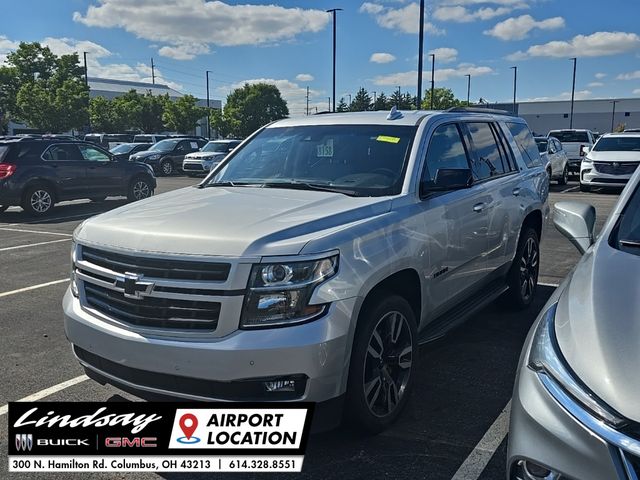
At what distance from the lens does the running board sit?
13.1 ft

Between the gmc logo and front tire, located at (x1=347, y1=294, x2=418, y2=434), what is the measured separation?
106cm

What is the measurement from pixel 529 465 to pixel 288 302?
128 centimetres

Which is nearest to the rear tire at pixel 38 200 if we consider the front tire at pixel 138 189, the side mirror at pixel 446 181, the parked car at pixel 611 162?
the front tire at pixel 138 189

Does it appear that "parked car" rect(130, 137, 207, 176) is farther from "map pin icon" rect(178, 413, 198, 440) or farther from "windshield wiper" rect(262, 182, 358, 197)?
"map pin icon" rect(178, 413, 198, 440)

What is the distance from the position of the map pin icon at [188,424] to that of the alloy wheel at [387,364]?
914 millimetres

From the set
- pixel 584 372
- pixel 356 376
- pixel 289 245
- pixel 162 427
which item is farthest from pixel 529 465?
pixel 162 427

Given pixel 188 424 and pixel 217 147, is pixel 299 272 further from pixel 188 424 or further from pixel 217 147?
pixel 217 147

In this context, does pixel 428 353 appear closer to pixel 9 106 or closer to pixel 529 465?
pixel 529 465

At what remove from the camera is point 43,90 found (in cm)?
4972

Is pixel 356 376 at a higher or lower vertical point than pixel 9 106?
lower

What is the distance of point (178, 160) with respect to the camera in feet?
90.5

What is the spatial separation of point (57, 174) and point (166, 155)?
13650mm

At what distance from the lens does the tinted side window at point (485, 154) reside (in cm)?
500

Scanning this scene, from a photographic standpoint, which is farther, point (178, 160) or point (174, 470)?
point (178, 160)
